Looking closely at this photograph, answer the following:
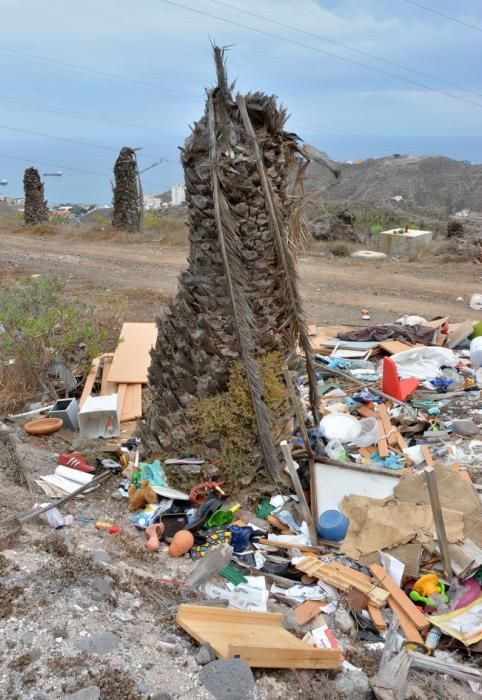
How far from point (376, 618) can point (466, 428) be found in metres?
2.80

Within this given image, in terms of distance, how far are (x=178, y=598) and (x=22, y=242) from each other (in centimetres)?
1796

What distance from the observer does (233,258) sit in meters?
4.56

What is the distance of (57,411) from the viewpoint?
6.46 metres

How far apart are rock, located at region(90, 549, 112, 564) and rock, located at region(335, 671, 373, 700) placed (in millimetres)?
1473

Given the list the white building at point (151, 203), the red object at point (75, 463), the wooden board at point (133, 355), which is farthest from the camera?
the white building at point (151, 203)

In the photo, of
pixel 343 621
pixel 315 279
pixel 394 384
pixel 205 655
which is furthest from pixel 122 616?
pixel 315 279

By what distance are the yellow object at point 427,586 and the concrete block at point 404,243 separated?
1371 cm

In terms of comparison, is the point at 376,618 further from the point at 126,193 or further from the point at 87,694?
the point at 126,193

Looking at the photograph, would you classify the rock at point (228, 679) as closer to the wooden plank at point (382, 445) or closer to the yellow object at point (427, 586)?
the yellow object at point (427, 586)

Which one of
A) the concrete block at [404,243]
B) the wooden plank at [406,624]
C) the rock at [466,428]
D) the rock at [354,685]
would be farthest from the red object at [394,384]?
the concrete block at [404,243]

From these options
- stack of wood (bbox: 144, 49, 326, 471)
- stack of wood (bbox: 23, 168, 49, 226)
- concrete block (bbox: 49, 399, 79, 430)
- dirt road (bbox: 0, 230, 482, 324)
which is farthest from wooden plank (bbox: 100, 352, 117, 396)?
stack of wood (bbox: 23, 168, 49, 226)

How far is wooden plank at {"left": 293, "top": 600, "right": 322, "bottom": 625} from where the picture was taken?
12.2 feet

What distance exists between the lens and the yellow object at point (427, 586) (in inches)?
157

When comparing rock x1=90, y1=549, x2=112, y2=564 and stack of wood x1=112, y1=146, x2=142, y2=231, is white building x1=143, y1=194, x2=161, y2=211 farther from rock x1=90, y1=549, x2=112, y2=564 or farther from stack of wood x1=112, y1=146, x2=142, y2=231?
rock x1=90, y1=549, x2=112, y2=564
